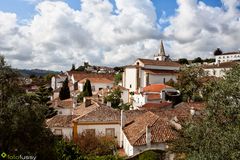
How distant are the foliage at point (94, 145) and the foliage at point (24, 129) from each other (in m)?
12.5

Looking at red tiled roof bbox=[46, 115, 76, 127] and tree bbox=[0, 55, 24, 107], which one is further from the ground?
tree bbox=[0, 55, 24, 107]

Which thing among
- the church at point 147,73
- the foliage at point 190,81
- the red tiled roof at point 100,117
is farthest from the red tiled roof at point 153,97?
the red tiled roof at point 100,117

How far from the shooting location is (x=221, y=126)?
40.8 ft

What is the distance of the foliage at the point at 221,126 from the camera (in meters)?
10.9

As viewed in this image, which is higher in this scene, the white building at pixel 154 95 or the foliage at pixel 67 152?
the white building at pixel 154 95

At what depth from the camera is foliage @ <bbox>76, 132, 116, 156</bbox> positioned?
93.0ft

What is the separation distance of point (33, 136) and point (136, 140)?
38.0 feet

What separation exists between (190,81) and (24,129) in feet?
148

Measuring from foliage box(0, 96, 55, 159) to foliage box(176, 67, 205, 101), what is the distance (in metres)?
42.2

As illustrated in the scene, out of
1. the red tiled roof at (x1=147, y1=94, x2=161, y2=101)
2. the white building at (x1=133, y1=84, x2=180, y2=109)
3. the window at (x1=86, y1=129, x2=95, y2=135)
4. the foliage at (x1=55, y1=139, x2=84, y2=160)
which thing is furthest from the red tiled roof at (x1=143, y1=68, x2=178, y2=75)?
the foliage at (x1=55, y1=139, x2=84, y2=160)

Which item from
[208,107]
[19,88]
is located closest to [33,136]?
[19,88]

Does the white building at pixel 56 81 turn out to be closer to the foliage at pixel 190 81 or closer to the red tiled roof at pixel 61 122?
the foliage at pixel 190 81

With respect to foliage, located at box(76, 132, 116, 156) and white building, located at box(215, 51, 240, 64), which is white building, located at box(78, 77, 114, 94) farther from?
white building, located at box(215, 51, 240, 64)

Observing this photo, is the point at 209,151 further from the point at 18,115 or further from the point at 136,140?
the point at 136,140
